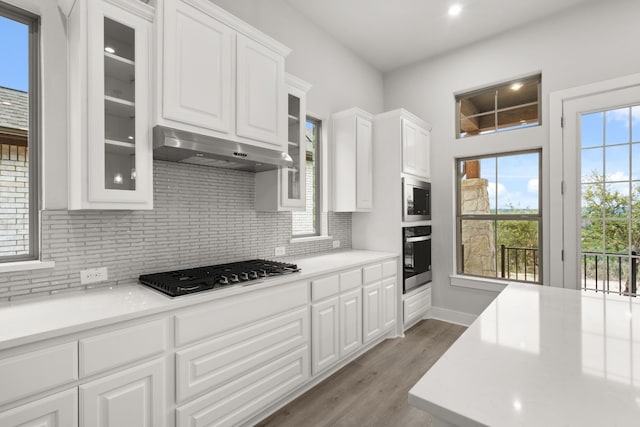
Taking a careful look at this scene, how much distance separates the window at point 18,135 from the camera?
→ 160cm

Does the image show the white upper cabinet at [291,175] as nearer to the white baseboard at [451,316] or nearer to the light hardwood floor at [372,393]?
the light hardwood floor at [372,393]

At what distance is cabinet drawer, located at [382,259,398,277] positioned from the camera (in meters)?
3.13

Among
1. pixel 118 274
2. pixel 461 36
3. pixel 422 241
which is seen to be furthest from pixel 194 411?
pixel 461 36

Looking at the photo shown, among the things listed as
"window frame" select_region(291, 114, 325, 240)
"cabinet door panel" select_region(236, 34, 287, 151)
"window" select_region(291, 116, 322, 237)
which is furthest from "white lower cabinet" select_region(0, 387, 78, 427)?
"window frame" select_region(291, 114, 325, 240)

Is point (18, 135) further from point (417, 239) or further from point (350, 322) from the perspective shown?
point (417, 239)

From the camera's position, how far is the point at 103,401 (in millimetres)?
1320

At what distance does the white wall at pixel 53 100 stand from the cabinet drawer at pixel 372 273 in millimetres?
2226

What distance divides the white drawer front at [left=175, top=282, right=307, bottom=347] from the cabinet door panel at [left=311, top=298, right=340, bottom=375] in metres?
0.22

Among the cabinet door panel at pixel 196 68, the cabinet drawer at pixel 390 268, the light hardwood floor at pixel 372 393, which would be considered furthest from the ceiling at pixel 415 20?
the light hardwood floor at pixel 372 393

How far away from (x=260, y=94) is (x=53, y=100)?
117cm

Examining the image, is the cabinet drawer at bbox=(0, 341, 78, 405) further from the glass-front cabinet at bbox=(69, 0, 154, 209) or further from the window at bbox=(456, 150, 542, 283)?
the window at bbox=(456, 150, 542, 283)

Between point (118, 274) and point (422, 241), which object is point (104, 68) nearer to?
point (118, 274)

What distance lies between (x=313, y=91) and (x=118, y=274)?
7.98 feet

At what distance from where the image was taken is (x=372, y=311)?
2.96m
